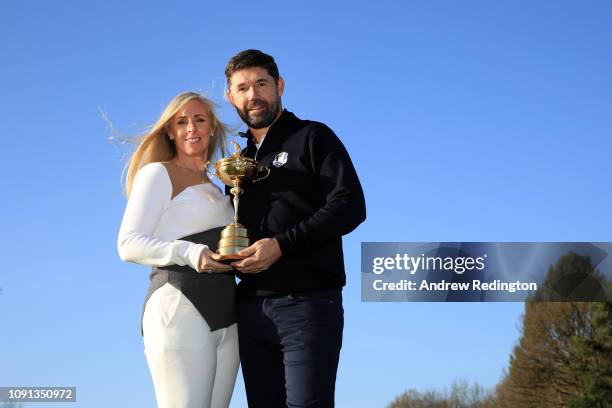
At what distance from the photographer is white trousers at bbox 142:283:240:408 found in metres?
4.42

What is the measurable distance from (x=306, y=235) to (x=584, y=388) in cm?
3840

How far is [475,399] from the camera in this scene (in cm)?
6712

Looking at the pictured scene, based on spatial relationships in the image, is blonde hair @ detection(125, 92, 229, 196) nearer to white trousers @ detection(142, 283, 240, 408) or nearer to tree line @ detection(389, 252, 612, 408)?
white trousers @ detection(142, 283, 240, 408)

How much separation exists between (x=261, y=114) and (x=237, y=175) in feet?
1.74

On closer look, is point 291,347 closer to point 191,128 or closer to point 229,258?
point 229,258

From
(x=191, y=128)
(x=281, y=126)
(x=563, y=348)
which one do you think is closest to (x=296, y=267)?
(x=281, y=126)

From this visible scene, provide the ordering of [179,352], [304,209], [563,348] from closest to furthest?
1. [179,352]
2. [304,209]
3. [563,348]

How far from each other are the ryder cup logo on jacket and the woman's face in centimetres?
52

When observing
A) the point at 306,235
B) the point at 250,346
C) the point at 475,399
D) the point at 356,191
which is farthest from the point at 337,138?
the point at 475,399

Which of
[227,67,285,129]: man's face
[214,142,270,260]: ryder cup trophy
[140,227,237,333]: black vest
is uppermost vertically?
[227,67,285,129]: man's face

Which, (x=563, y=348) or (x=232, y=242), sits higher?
(x=232, y=242)

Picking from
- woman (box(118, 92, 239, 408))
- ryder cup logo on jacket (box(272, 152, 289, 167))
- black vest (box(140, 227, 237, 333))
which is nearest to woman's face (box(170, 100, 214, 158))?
woman (box(118, 92, 239, 408))

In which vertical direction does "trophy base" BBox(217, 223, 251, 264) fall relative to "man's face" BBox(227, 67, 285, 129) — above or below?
below

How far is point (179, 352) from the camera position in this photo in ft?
14.5
